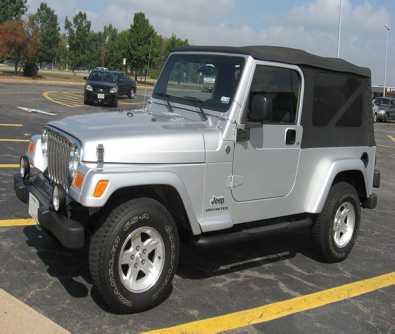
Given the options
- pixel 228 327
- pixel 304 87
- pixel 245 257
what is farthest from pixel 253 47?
pixel 228 327

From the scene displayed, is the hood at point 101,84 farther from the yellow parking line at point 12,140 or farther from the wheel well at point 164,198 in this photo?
the wheel well at point 164,198

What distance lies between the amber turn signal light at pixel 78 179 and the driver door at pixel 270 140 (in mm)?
1383

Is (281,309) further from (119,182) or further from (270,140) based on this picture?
(119,182)

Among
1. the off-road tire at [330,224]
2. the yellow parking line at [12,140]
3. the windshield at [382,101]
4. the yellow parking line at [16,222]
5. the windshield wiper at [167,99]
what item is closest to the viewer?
the windshield wiper at [167,99]

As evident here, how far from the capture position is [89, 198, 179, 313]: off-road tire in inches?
152

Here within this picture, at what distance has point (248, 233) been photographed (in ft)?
15.9

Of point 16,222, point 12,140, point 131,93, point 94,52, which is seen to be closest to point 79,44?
point 94,52

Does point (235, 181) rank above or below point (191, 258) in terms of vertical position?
above

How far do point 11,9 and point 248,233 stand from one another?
5000cm

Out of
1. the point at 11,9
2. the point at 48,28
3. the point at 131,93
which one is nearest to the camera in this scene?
the point at 131,93

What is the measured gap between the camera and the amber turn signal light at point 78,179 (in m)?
3.84

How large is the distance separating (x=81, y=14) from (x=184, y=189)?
229 feet

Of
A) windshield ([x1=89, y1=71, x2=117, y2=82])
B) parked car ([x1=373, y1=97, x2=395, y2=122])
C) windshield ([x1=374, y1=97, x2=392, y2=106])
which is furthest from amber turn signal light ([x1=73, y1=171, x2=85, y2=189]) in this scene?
windshield ([x1=374, y1=97, x2=392, y2=106])

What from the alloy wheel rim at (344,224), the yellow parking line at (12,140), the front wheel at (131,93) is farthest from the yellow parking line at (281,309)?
the front wheel at (131,93)
